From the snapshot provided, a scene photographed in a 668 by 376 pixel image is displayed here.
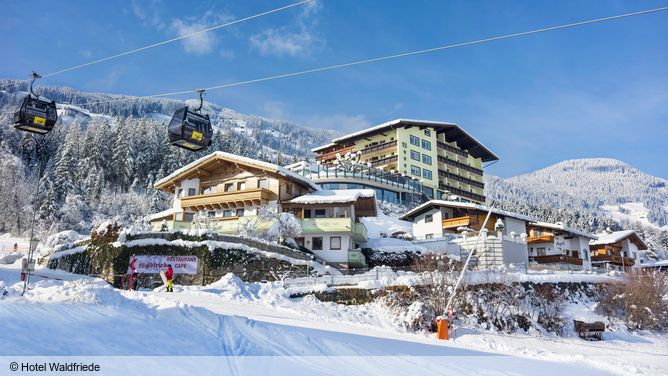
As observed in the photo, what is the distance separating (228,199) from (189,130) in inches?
1019

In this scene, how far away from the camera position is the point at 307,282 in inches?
1120

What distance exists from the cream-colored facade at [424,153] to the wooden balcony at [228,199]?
38.7m

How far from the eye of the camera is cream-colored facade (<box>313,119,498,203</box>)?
85.2m

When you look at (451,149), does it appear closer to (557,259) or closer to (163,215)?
(557,259)

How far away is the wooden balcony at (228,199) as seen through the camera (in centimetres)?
4206

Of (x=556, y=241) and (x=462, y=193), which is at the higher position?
(x=462, y=193)

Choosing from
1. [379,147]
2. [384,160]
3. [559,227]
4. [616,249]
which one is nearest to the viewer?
[559,227]

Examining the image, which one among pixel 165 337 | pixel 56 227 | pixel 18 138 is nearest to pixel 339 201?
pixel 165 337

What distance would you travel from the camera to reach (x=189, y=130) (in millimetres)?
17906

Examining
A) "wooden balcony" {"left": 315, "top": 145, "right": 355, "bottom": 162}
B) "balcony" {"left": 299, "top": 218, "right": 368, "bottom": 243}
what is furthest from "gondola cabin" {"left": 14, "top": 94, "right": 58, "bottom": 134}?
"wooden balcony" {"left": 315, "top": 145, "right": 355, "bottom": 162}

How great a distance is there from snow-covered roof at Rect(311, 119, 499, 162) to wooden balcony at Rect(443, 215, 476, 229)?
121 feet

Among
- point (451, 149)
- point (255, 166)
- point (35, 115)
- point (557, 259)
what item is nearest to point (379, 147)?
point (451, 149)

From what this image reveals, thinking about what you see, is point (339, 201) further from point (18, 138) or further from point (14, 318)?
point (18, 138)

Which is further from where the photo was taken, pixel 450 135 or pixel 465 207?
pixel 450 135
